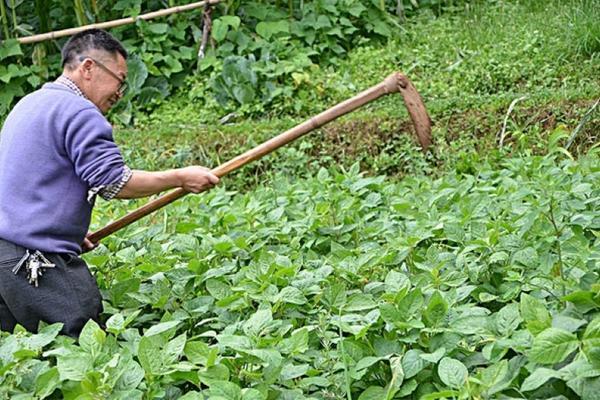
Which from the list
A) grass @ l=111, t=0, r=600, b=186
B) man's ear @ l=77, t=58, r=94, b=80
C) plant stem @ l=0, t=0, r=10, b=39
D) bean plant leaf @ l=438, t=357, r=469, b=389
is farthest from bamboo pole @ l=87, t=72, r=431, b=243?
plant stem @ l=0, t=0, r=10, b=39

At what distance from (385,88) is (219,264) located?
55.6 inches

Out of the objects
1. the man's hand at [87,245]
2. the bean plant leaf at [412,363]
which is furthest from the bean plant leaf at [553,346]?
the man's hand at [87,245]

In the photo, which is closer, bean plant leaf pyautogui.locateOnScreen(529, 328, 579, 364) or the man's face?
bean plant leaf pyautogui.locateOnScreen(529, 328, 579, 364)

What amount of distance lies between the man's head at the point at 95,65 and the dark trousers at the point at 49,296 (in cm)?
66

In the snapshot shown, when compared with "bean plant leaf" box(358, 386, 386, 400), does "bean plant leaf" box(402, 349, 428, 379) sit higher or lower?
higher

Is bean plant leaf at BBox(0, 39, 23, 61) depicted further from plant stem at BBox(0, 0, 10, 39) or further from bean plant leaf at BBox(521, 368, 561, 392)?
bean plant leaf at BBox(521, 368, 561, 392)

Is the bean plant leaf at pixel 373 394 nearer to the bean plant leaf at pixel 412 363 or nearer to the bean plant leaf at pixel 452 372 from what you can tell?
the bean plant leaf at pixel 412 363

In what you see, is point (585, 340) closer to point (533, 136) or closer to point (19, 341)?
point (19, 341)

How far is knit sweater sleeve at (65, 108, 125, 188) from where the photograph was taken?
10.8 feet

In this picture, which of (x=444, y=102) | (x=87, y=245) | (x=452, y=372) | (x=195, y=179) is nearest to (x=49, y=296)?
(x=87, y=245)

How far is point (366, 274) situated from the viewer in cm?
338

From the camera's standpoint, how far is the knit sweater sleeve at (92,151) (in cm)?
330

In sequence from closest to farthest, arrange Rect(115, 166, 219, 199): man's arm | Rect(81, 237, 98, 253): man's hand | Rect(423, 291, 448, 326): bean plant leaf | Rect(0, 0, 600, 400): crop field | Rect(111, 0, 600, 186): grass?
1. Rect(0, 0, 600, 400): crop field
2. Rect(423, 291, 448, 326): bean plant leaf
3. Rect(115, 166, 219, 199): man's arm
4. Rect(81, 237, 98, 253): man's hand
5. Rect(111, 0, 600, 186): grass

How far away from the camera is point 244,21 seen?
9281 millimetres
